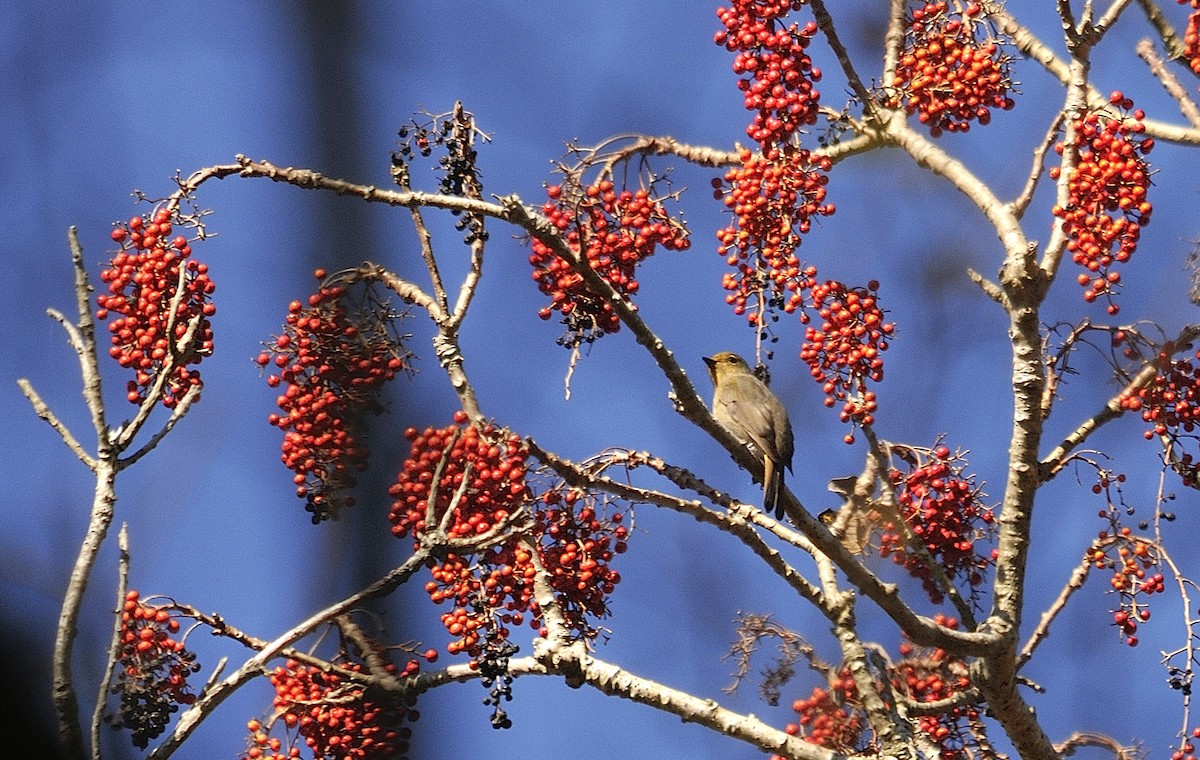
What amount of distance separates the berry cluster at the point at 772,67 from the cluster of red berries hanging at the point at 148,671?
2.26m

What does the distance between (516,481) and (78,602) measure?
144cm

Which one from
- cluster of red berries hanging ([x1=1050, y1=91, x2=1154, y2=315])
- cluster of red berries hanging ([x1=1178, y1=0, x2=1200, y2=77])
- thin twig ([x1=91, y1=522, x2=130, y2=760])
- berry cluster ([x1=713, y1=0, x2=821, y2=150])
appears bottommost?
thin twig ([x1=91, y1=522, x2=130, y2=760])

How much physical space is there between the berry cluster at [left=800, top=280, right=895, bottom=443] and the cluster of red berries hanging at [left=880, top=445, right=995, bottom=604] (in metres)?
0.41

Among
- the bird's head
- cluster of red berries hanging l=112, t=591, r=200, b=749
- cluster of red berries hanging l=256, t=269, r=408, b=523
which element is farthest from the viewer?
the bird's head

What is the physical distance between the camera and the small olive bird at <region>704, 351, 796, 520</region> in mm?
5059

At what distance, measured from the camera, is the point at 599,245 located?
430cm

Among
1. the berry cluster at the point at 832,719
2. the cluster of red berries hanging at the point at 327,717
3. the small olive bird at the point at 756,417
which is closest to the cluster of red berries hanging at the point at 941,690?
the berry cluster at the point at 832,719

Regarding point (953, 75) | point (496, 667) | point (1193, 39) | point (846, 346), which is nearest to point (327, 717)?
point (496, 667)

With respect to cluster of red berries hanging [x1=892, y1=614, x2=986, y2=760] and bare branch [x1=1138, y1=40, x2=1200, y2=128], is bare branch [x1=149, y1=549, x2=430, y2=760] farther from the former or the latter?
bare branch [x1=1138, y1=40, x2=1200, y2=128]

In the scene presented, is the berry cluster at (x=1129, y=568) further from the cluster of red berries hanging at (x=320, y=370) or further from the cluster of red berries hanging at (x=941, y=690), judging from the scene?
the cluster of red berries hanging at (x=320, y=370)

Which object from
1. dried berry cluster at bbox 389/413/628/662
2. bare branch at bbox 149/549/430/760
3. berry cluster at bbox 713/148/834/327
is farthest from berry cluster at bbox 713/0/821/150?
bare branch at bbox 149/549/430/760

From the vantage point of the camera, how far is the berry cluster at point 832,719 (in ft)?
16.5

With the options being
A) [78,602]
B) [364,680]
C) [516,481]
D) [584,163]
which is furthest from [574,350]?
[78,602]

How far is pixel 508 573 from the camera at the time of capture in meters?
3.91
